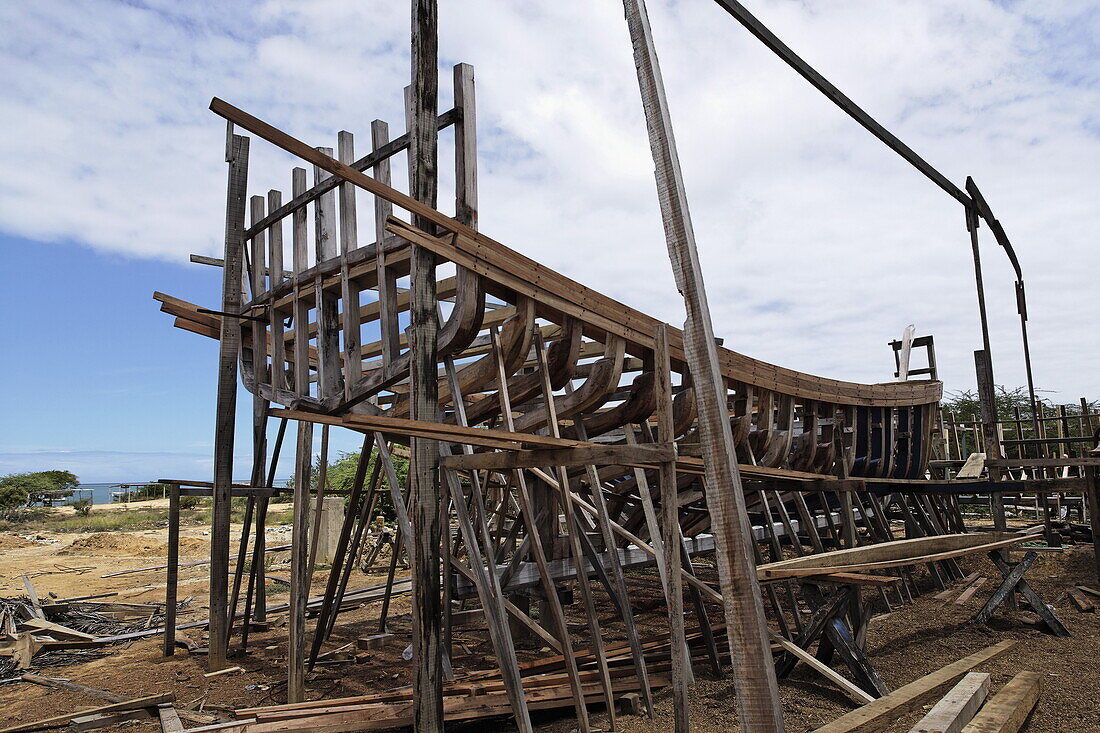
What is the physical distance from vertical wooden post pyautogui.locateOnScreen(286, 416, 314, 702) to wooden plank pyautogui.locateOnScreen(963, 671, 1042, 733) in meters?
4.68

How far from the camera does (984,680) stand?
4.88 meters

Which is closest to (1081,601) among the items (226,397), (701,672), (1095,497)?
(1095,497)

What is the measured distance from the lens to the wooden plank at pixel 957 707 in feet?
12.5

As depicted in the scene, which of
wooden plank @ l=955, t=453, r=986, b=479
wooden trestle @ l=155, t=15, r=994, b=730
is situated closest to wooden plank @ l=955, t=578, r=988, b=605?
wooden trestle @ l=155, t=15, r=994, b=730

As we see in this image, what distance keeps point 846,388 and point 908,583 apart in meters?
3.15

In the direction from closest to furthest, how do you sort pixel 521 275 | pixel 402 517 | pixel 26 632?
pixel 521 275 < pixel 402 517 < pixel 26 632

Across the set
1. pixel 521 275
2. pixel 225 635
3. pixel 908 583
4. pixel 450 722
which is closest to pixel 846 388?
pixel 908 583

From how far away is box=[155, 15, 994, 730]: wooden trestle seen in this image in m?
4.44

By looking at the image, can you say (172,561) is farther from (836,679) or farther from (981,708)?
(981,708)

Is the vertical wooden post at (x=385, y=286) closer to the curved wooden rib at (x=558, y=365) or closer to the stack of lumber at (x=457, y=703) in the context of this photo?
the curved wooden rib at (x=558, y=365)

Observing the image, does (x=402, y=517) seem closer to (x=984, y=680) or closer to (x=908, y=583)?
(x=984, y=680)

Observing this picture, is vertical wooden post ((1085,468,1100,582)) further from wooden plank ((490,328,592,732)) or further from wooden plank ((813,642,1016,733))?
wooden plank ((490,328,592,732))

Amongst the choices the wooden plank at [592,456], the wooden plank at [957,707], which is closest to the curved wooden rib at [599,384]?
the wooden plank at [592,456]

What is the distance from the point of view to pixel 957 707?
4.19 metres
